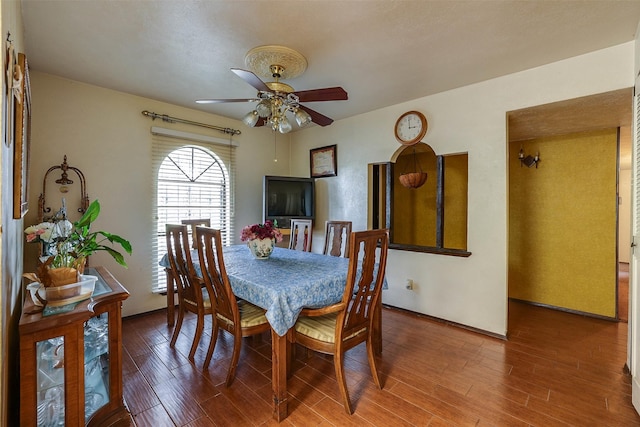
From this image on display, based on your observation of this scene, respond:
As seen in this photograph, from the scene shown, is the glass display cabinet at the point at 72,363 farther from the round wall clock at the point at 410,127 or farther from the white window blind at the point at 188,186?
the round wall clock at the point at 410,127

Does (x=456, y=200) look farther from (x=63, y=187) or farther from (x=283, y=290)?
(x=63, y=187)

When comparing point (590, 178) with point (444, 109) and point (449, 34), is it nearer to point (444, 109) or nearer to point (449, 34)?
point (444, 109)

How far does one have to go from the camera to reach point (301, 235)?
10.9 feet

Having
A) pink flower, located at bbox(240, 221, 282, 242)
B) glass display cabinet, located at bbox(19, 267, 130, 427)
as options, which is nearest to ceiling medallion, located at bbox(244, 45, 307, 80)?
pink flower, located at bbox(240, 221, 282, 242)

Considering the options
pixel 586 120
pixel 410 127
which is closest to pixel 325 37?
pixel 410 127

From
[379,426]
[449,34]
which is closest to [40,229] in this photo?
[379,426]

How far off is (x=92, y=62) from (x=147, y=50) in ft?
2.10

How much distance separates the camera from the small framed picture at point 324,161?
4168 mm

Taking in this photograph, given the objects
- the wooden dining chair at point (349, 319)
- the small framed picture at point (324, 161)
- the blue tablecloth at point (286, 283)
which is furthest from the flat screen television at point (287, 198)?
the wooden dining chair at point (349, 319)

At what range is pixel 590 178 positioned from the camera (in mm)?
3352

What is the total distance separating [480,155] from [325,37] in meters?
1.90

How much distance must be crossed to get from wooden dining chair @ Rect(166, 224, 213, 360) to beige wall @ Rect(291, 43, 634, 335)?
2241mm

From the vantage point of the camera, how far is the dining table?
1.68 metres

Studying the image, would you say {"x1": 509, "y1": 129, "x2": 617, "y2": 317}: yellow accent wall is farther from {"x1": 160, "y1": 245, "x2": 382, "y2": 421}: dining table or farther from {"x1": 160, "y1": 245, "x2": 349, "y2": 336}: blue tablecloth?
{"x1": 160, "y1": 245, "x2": 349, "y2": 336}: blue tablecloth
